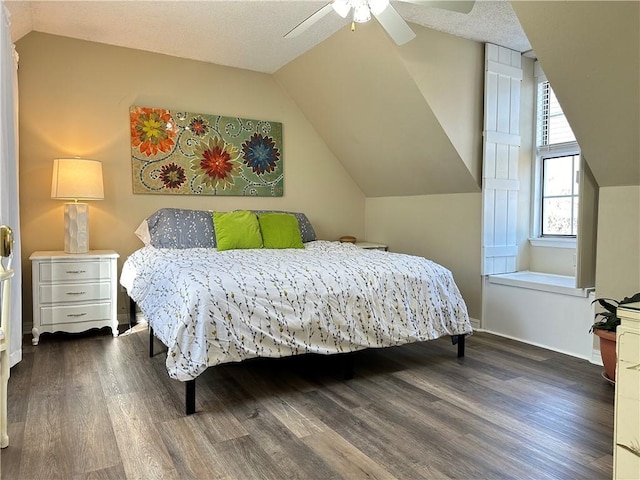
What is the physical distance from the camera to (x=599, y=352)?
118 inches

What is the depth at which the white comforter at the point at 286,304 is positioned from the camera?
2.21 m

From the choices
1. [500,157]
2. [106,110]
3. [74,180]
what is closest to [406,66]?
[500,157]

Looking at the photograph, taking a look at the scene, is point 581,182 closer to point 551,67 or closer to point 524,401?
point 551,67

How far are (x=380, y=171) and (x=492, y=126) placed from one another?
124cm

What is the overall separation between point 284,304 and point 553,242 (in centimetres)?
273

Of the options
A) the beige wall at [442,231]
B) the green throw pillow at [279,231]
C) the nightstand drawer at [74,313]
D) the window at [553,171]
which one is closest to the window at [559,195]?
the window at [553,171]

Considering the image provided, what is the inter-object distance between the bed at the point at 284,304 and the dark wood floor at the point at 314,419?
244 millimetres

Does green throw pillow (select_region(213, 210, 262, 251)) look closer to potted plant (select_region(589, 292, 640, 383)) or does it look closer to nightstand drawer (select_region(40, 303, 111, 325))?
nightstand drawer (select_region(40, 303, 111, 325))

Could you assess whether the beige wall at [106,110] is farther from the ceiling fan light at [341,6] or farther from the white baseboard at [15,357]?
the ceiling fan light at [341,6]

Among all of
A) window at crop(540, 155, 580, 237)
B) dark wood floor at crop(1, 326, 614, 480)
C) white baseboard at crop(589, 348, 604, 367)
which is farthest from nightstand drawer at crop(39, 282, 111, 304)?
window at crop(540, 155, 580, 237)

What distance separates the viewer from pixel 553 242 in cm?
397

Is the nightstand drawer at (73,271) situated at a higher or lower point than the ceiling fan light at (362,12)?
lower

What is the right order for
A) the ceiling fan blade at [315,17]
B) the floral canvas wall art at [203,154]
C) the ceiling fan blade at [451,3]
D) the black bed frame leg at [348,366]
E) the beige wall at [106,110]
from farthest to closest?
1. the floral canvas wall art at [203,154]
2. the beige wall at [106,110]
3. the black bed frame leg at [348,366]
4. the ceiling fan blade at [315,17]
5. the ceiling fan blade at [451,3]

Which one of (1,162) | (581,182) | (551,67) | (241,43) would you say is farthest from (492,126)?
(1,162)
